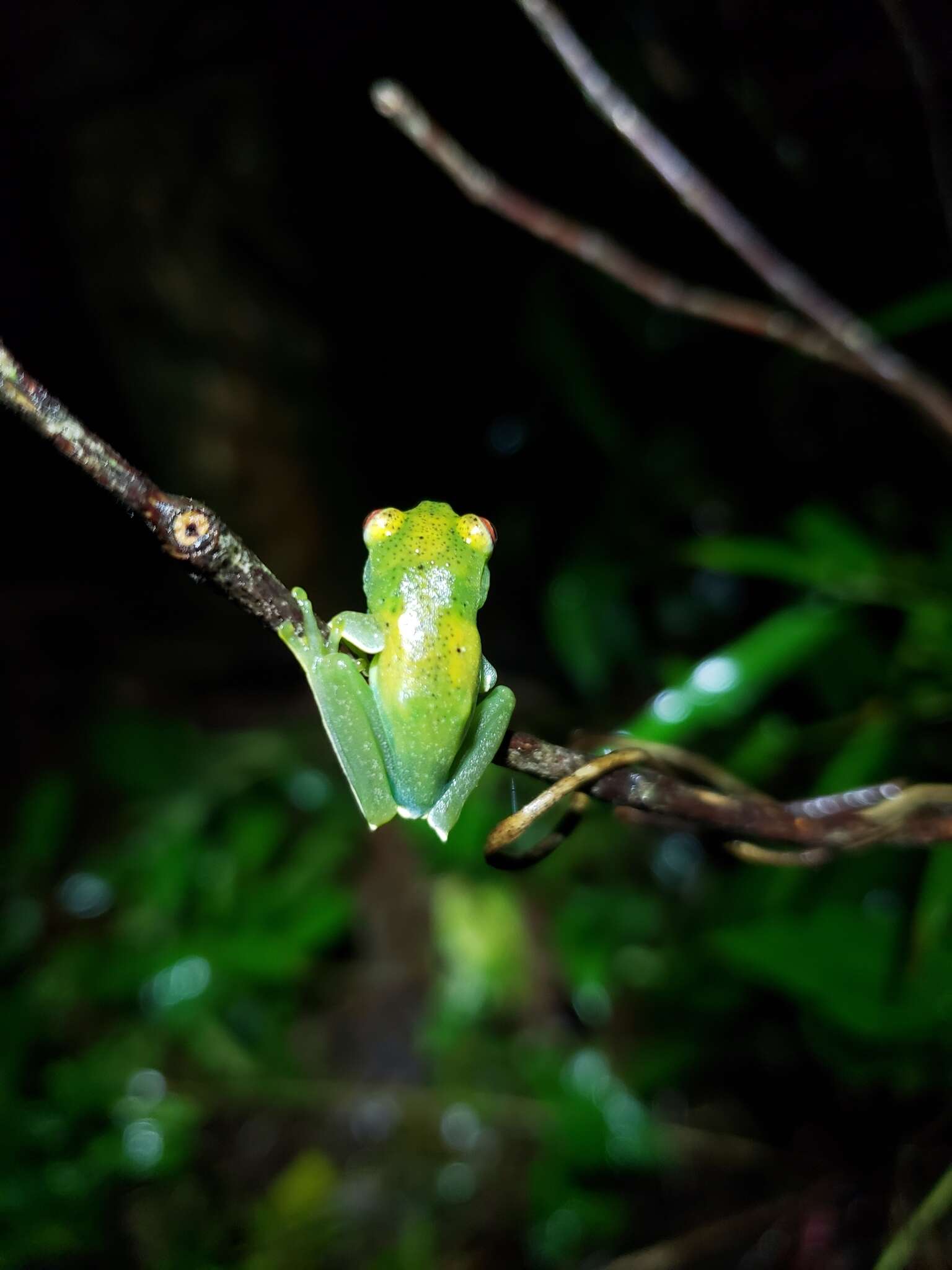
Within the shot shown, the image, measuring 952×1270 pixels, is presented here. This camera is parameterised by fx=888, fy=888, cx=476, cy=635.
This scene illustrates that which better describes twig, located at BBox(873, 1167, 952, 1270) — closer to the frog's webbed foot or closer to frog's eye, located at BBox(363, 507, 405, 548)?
the frog's webbed foot

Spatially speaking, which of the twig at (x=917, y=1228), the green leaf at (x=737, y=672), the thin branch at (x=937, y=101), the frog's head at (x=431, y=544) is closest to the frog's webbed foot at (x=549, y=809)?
the frog's head at (x=431, y=544)

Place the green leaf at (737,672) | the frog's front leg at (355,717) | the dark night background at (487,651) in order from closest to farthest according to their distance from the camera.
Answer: the frog's front leg at (355,717)
the green leaf at (737,672)
the dark night background at (487,651)

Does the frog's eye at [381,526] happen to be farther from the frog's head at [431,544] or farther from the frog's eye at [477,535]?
the frog's eye at [477,535]

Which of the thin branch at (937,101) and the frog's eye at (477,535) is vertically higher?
the thin branch at (937,101)

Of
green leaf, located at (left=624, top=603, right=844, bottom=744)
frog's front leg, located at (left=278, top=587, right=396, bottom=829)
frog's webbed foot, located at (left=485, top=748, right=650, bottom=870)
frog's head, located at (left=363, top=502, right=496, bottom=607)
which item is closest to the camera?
frog's webbed foot, located at (left=485, top=748, right=650, bottom=870)

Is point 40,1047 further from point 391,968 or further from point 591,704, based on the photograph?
point 591,704

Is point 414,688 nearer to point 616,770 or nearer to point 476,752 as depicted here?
point 476,752

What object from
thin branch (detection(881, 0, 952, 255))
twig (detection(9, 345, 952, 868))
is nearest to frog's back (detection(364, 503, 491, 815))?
twig (detection(9, 345, 952, 868))
